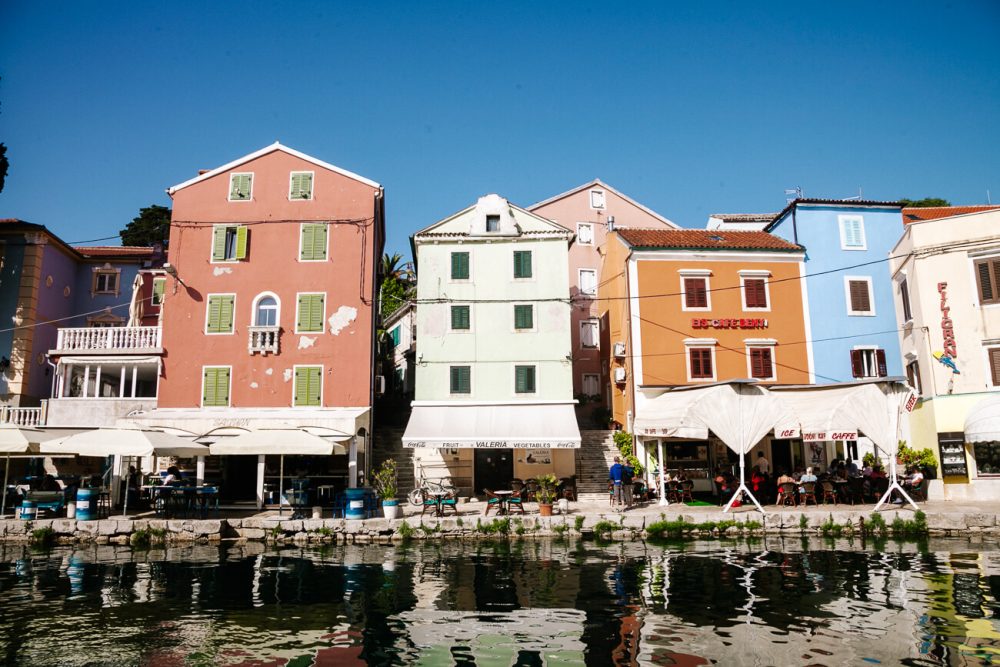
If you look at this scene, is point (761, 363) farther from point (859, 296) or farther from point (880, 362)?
point (859, 296)

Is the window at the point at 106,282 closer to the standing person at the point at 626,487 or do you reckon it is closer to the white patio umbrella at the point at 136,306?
the white patio umbrella at the point at 136,306

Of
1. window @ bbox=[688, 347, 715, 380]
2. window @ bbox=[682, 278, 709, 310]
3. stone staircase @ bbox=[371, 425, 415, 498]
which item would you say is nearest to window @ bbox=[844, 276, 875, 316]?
window @ bbox=[682, 278, 709, 310]

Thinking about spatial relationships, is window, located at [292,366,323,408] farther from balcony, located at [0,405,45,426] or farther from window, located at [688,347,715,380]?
window, located at [688,347,715,380]

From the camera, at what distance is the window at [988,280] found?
2528 centimetres

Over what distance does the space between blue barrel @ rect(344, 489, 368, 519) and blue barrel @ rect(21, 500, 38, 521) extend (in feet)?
30.0

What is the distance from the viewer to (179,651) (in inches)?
399

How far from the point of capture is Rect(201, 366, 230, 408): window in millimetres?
27688

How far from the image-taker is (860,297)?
98.7 feet

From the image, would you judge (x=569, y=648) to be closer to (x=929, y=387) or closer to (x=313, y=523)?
(x=313, y=523)

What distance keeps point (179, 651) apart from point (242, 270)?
68.4 ft

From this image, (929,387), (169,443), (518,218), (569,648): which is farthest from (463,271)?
(569,648)

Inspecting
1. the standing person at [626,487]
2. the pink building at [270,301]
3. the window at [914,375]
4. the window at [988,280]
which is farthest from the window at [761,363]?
the pink building at [270,301]

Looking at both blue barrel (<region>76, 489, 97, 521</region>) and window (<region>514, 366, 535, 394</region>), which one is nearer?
blue barrel (<region>76, 489, 97, 521</region>)

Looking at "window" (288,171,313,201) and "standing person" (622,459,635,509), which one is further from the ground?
"window" (288,171,313,201)
